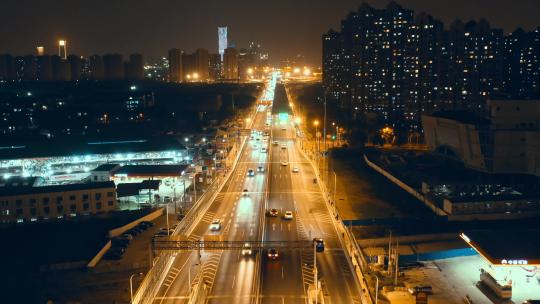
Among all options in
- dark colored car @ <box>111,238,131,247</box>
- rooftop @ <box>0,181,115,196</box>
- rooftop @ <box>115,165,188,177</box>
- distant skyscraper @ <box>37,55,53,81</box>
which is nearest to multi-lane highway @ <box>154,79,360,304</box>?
dark colored car @ <box>111,238,131,247</box>

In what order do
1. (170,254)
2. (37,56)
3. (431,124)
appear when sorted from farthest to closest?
(37,56)
(431,124)
(170,254)

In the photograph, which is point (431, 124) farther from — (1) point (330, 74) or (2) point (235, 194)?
(1) point (330, 74)

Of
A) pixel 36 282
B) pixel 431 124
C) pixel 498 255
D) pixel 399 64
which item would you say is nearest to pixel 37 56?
pixel 399 64

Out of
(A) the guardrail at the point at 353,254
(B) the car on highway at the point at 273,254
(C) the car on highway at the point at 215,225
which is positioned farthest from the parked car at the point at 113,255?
(A) the guardrail at the point at 353,254

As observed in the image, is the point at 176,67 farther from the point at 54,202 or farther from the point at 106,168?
the point at 54,202

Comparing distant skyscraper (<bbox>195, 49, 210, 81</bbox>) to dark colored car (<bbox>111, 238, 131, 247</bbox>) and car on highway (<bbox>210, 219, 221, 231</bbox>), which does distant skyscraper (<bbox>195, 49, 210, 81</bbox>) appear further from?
dark colored car (<bbox>111, 238, 131, 247</bbox>)

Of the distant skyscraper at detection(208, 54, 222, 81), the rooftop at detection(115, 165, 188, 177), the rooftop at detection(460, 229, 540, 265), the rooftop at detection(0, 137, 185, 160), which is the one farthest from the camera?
the distant skyscraper at detection(208, 54, 222, 81)
